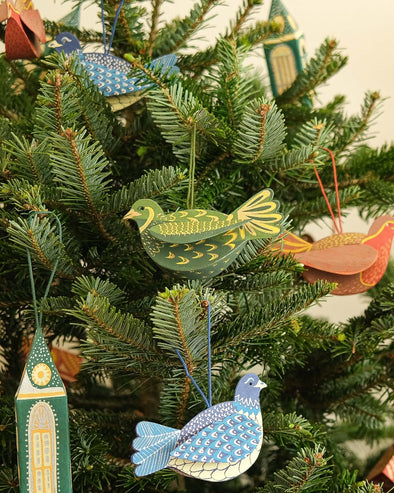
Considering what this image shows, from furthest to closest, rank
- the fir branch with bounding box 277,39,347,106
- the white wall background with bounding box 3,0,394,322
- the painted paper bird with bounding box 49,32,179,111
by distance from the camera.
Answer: the white wall background with bounding box 3,0,394,322 → the fir branch with bounding box 277,39,347,106 → the painted paper bird with bounding box 49,32,179,111

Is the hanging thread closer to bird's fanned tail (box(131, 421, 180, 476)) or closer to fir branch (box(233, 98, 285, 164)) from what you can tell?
fir branch (box(233, 98, 285, 164))

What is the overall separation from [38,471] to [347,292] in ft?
1.16

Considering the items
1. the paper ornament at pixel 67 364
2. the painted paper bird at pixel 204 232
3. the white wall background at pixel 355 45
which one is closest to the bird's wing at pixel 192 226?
the painted paper bird at pixel 204 232

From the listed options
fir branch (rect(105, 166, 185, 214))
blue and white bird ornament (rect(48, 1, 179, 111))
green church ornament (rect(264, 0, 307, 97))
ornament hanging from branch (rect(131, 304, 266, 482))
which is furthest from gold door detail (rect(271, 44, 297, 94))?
ornament hanging from branch (rect(131, 304, 266, 482))

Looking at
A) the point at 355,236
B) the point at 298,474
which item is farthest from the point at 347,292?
the point at 298,474

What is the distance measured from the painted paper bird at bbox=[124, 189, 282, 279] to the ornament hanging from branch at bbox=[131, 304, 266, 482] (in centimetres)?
5

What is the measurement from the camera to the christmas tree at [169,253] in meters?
0.56

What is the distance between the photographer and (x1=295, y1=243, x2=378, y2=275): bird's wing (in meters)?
0.67

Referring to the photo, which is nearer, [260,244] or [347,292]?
[260,244]

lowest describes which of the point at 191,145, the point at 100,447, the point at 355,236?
the point at 100,447

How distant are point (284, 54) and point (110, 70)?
1.01ft

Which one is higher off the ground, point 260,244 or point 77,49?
point 77,49

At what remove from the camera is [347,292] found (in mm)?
701

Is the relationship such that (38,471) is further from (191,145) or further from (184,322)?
(191,145)
